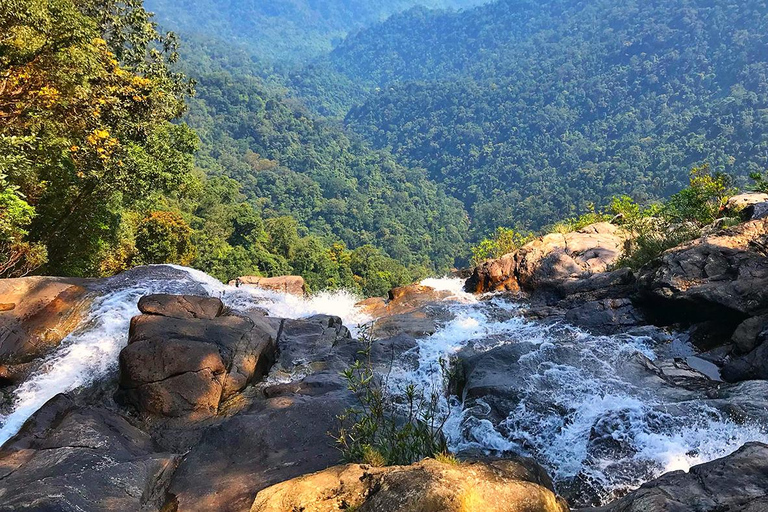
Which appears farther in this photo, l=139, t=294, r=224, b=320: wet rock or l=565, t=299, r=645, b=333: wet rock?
l=565, t=299, r=645, b=333: wet rock

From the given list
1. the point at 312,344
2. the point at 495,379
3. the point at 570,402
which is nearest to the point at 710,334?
the point at 570,402

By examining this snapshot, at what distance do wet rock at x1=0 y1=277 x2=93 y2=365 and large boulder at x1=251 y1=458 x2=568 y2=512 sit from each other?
23.0ft

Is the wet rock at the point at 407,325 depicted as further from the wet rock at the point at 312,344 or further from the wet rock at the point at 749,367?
the wet rock at the point at 749,367

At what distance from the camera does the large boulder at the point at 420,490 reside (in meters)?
3.46

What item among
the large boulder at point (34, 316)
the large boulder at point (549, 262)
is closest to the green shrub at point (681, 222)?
the large boulder at point (549, 262)

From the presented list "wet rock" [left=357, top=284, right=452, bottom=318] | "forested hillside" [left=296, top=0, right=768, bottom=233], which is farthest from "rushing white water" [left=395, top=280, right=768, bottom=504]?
"forested hillside" [left=296, top=0, right=768, bottom=233]

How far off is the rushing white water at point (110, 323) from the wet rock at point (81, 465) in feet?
3.86

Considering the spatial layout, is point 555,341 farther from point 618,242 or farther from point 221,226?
point 221,226

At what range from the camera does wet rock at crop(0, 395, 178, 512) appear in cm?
468

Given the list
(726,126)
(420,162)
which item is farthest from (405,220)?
(726,126)

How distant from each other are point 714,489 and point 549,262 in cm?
1148

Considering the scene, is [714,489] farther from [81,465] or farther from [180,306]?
[180,306]

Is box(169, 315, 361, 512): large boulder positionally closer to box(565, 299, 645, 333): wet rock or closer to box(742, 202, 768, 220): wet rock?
box(565, 299, 645, 333): wet rock

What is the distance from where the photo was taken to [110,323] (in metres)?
Answer: 9.52
